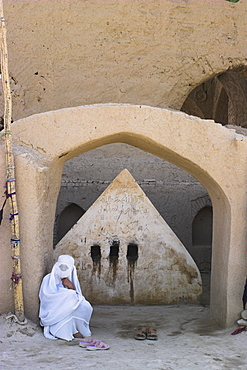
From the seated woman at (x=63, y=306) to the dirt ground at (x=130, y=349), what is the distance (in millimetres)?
127

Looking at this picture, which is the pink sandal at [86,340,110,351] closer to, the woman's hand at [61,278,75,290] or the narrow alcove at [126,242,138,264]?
the woman's hand at [61,278,75,290]

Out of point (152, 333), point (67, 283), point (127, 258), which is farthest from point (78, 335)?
point (127, 258)

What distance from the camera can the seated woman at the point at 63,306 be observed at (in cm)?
504

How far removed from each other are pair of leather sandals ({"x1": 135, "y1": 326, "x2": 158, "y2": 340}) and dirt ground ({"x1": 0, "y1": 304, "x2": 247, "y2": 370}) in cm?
8

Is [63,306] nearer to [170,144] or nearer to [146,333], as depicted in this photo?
[146,333]

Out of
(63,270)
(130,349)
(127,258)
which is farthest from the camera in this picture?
(127,258)

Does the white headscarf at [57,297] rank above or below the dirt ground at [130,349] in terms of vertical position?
above

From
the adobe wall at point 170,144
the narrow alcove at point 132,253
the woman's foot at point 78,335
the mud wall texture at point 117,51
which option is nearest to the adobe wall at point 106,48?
the mud wall texture at point 117,51

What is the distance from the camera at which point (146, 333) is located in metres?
5.59

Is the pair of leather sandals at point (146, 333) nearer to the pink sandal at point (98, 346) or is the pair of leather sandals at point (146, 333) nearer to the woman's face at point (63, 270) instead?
the pink sandal at point (98, 346)

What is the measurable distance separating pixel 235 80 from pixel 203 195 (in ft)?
15.2

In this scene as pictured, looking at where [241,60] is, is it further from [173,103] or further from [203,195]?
[203,195]

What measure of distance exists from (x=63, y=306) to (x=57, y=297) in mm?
116

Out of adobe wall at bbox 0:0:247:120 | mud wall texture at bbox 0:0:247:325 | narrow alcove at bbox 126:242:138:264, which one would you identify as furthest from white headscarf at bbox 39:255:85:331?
adobe wall at bbox 0:0:247:120
